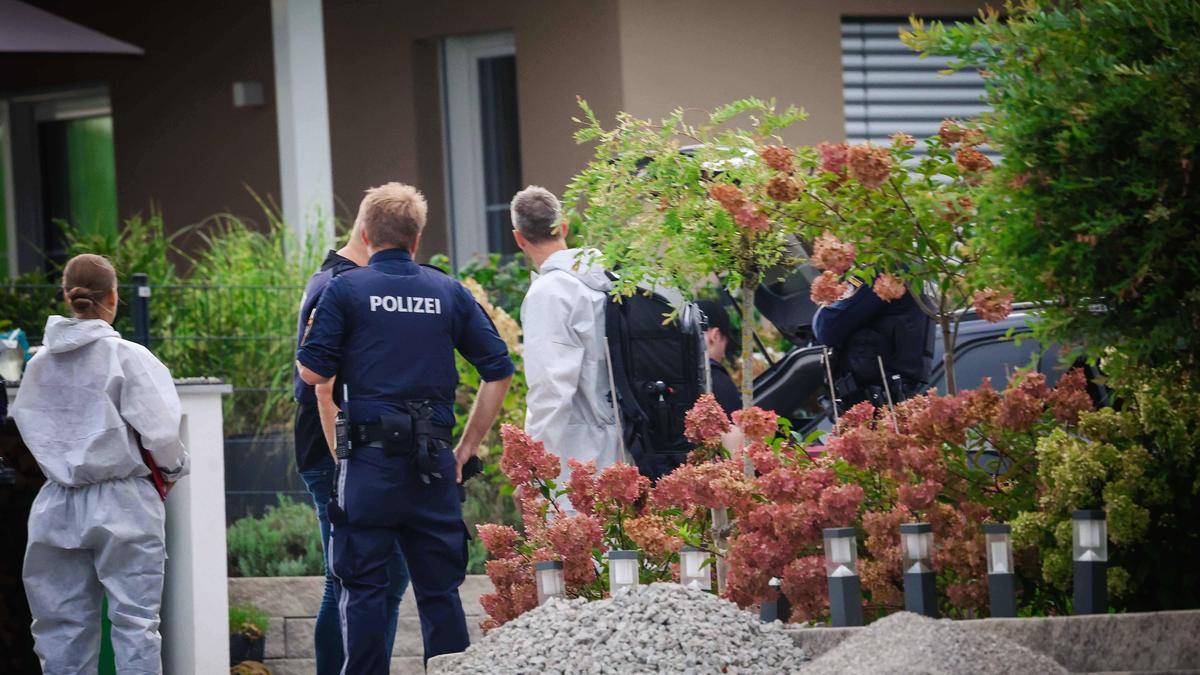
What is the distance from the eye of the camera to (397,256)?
19.9 ft

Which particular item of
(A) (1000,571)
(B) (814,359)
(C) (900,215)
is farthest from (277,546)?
(A) (1000,571)

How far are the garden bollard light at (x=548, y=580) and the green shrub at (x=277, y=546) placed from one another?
334cm

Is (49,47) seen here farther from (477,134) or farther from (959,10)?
(959,10)

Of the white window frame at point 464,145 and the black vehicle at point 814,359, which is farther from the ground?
the white window frame at point 464,145

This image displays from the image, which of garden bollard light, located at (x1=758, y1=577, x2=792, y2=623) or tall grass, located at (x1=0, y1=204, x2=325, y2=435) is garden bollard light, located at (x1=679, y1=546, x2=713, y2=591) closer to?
garden bollard light, located at (x1=758, y1=577, x2=792, y2=623)

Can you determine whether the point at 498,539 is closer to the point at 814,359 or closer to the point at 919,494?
the point at 919,494

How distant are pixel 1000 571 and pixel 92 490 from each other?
3284 mm

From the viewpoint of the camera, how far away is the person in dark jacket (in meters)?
7.66

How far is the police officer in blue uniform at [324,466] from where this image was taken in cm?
632

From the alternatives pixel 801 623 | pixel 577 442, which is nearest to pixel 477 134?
pixel 577 442

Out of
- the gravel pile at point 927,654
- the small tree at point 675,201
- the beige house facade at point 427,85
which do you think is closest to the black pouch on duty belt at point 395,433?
the small tree at point 675,201

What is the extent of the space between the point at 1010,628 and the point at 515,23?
9.12 metres

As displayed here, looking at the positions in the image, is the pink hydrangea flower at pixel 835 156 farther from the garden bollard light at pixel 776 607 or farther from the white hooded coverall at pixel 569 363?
the white hooded coverall at pixel 569 363

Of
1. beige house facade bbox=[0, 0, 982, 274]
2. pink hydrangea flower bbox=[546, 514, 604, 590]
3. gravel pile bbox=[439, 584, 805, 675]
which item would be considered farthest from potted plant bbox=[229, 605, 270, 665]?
beige house facade bbox=[0, 0, 982, 274]
